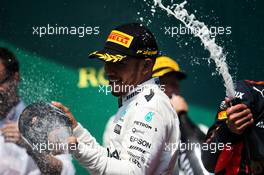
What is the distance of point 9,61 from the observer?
2.97 meters

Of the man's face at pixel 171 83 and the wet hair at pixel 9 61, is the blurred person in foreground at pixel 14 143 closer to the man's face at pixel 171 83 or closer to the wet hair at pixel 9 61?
the wet hair at pixel 9 61

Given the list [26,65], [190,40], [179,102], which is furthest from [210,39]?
[26,65]

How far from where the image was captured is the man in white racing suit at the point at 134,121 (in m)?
2.13

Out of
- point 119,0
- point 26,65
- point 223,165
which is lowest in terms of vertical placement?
point 223,165

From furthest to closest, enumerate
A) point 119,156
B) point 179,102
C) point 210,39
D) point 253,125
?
point 179,102, point 210,39, point 253,125, point 119,156

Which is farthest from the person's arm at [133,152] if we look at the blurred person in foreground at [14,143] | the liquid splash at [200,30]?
the liquid splash at [200,30]

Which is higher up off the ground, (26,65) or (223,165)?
(26,65)

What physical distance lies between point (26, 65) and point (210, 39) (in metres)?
0.84

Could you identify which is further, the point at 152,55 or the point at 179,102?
the point at 179,102

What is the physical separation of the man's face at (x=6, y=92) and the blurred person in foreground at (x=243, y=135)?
99cm

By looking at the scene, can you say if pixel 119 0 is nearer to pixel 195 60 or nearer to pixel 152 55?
pixel 195 60

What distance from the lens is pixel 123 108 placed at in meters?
2.34

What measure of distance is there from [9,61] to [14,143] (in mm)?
394

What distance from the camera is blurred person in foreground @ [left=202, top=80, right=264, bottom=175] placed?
7.52 feet
